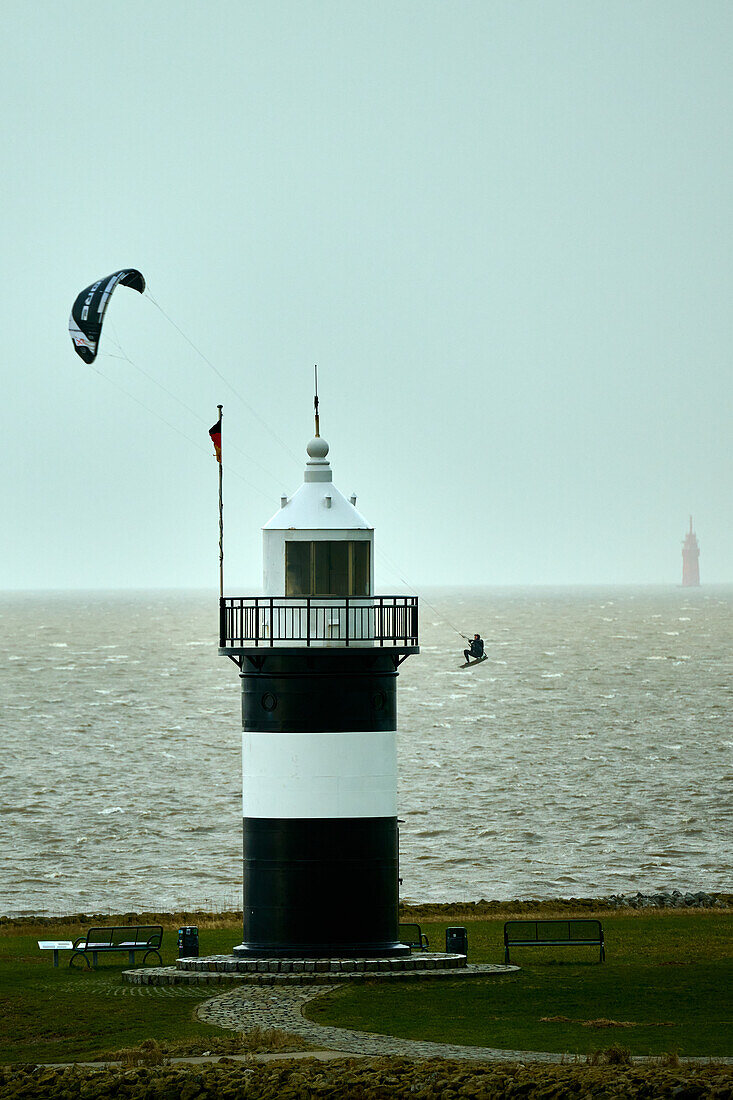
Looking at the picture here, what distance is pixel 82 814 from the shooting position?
2397 inches

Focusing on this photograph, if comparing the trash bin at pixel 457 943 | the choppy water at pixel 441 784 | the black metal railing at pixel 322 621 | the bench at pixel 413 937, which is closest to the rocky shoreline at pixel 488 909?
the bench at pixel 413 937

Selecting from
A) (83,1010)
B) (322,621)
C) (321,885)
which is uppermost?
(322,621)

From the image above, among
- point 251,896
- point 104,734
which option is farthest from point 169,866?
point 104,734

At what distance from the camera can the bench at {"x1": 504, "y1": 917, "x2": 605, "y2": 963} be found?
27656 millimetres

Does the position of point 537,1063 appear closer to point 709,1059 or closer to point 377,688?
point 709,1059

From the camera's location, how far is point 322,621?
26.2 m

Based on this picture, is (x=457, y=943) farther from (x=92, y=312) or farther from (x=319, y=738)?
(x=92, y=312)

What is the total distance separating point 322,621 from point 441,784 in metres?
43.0

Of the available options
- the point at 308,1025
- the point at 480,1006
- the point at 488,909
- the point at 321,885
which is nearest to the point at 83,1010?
the point at 308,1025

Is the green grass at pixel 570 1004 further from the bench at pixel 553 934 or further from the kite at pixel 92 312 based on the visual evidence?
the kite at pixel 92 312

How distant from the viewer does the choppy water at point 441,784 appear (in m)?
48.2

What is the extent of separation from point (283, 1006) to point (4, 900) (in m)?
22.9

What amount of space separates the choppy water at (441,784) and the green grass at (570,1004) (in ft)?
55.4

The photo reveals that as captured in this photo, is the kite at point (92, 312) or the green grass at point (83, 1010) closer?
the green grass at point (83, 1010)
